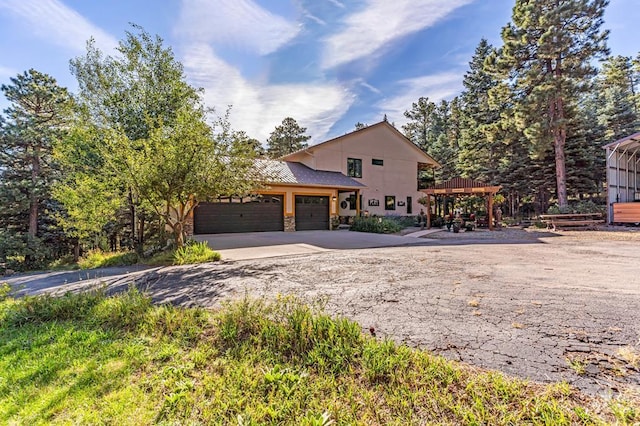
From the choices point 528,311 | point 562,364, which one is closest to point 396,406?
point 562,364

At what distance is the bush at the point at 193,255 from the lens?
27.3ft

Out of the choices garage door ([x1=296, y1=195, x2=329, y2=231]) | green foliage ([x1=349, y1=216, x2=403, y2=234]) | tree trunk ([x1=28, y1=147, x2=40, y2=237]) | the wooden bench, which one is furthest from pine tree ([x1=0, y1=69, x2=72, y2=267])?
the wooden bench

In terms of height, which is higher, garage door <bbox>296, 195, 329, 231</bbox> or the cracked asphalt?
garage door <bbox>296, 195, 329, 231</bbox>

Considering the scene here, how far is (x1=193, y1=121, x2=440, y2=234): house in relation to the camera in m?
16.0

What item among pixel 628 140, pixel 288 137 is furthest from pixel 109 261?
pixel 288 137

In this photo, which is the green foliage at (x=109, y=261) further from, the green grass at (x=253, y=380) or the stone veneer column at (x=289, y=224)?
the stone veneer column at (x=289, y=224)

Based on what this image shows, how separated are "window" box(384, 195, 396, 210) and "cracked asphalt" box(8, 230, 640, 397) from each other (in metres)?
14.2

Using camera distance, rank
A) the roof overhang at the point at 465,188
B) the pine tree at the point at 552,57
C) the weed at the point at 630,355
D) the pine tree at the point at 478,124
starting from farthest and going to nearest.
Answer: the pine tree at the point at 478,124
the pine tree at the point at 552,57
the roof overhang at the point at 465,188
the weed at the point at 630,355

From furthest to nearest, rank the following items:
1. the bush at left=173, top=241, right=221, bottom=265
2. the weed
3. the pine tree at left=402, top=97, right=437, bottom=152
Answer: the pine tree at left=402, top=97, right=437, bottom=152, the bush at left=173, top=241, right=221, bottom=265, the weed

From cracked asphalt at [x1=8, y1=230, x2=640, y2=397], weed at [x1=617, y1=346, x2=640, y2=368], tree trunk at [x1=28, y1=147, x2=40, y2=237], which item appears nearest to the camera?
weed at [x1=617, y1=346, x2=640, y2=368]

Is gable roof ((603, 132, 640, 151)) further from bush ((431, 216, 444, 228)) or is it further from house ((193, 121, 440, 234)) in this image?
house ((193, 121, 440, 234))

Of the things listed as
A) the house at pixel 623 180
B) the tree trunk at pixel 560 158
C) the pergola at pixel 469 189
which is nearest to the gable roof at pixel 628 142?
the house at pixel 623 180

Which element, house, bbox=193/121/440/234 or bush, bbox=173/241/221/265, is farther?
house, bbox=193/121/440/234

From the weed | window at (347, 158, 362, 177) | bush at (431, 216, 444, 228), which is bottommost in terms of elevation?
the weed
